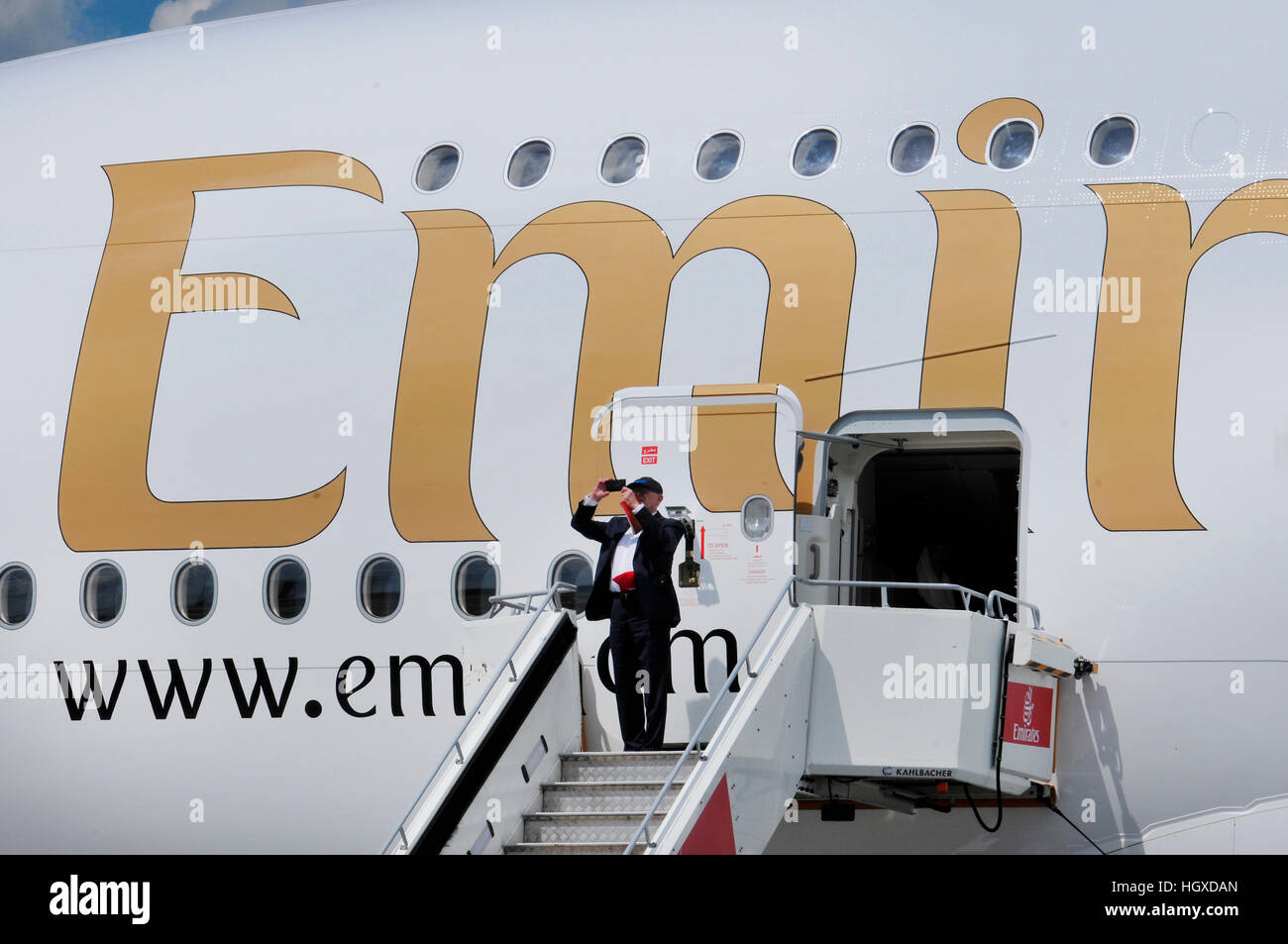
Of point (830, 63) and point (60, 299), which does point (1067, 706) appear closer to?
point (830, 63)

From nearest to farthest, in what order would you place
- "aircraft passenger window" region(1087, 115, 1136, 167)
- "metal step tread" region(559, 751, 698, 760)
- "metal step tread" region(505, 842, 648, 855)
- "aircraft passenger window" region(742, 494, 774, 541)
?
"metal step tread" region(505, 842, 648, 855)
"metal step tread" region(559, 751, 698, 760)
"aircraft passenger window" region(742, 494, 774, 541)
"aircraft passenger window" region(1087, 115, 1136, 167)

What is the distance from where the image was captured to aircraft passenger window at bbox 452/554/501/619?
34.3ft

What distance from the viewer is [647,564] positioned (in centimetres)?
916

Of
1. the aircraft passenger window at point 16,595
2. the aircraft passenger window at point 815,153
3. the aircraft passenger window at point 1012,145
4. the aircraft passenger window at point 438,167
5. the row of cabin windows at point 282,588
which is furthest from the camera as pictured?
the aircraft passenger window at point 16,595

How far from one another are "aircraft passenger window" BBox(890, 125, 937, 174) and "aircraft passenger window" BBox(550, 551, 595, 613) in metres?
3.33

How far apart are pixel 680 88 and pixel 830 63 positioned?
106cm

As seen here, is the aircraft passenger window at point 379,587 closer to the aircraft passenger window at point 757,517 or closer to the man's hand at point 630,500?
the man's hand at point 630,500

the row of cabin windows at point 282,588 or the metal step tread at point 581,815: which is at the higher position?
the row of cabin windows at point 282,588

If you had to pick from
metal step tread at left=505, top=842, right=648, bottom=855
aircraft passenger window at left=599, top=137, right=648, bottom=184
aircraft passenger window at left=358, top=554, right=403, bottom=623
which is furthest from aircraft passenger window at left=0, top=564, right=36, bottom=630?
aircraft passenger window at left=599, top=137, right=648, bottom=184

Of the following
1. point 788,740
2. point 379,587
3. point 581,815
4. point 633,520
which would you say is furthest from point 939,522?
point 581,815

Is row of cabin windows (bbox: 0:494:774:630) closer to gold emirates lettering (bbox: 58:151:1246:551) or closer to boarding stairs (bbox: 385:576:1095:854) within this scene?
gold emirates lettering (bbox: 58:151:1246:551)

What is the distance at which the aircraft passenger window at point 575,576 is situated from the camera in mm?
10258

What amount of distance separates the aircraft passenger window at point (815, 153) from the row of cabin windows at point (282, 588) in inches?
119

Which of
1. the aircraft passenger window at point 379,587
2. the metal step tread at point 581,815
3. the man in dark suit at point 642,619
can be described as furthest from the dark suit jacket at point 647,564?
the aircraft passenger window at point 379,587
